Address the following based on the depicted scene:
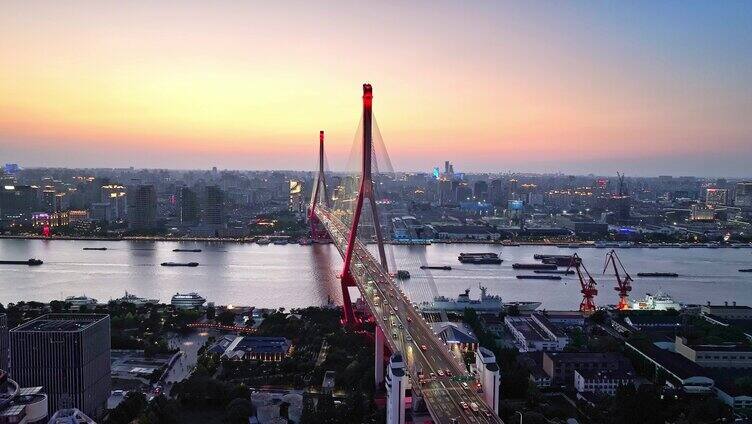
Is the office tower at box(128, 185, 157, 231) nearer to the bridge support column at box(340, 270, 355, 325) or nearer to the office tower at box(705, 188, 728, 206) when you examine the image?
the bridge support column at box(340, 270, 355, 325)

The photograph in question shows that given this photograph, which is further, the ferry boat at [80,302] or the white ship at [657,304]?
the white ship at [657,304]

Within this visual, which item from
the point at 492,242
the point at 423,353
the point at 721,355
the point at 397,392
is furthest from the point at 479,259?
the point at 397,392

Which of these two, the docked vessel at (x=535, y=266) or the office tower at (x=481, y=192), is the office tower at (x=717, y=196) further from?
the docked vessel at (x=535, y=266)

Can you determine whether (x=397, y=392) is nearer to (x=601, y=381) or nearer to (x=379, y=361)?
(x=379, y=361)

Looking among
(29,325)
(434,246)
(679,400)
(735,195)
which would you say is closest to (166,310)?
(29,325)

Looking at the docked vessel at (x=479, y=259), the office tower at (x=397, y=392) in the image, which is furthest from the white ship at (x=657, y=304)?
the office tower at (x=397, y=392)
